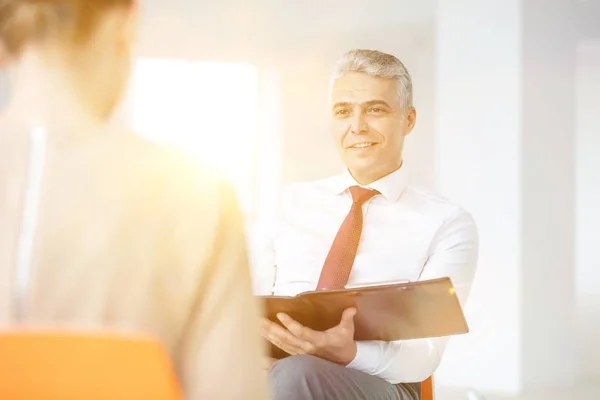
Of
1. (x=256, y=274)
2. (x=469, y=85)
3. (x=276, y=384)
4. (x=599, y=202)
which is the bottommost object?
(x=276, y=384)

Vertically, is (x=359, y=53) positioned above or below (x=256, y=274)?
above

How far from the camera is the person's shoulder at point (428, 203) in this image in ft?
7.39

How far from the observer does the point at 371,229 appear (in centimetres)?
225

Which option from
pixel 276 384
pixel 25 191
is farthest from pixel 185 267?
pixel 276 384

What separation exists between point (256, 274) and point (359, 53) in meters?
0.68

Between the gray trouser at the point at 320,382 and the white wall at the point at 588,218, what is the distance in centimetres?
59

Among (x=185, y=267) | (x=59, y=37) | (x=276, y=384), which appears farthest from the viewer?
(x=276, y=384)

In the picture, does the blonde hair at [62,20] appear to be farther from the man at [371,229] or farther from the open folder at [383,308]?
the man at [371,229]

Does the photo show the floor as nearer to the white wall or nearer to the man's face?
the white wall

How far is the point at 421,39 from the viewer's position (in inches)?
89.5

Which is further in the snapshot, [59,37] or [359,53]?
[359,53]

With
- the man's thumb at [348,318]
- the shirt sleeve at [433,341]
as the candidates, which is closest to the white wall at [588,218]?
the shirt sleeve at [433,341]

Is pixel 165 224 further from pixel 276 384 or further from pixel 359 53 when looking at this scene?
pixel 359 53

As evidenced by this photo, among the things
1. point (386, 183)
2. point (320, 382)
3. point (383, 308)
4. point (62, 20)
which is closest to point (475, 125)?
point (386, 183)
